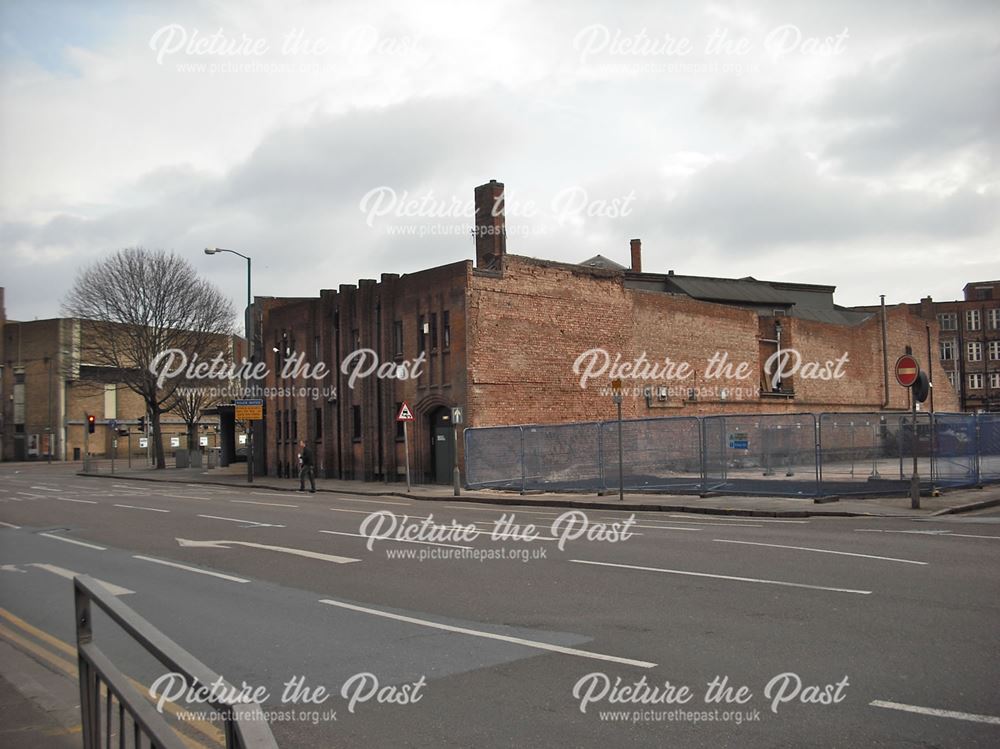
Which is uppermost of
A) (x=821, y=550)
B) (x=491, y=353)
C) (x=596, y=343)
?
(x=596, y=343)

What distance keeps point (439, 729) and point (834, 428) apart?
20.3m

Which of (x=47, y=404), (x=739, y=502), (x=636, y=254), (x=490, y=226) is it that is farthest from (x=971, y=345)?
(x=47, y=404)

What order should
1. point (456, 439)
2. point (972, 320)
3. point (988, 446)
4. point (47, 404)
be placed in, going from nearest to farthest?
point (988, 446) < point (456, 439) < point (47, 404) < point (972, 320)

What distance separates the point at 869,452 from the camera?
2461 centimetres

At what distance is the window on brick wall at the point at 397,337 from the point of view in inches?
1476

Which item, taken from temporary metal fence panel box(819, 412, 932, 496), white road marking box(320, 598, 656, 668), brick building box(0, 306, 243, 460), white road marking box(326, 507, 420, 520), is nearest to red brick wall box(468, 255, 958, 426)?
white road marking box(326, 507, 420, 520)

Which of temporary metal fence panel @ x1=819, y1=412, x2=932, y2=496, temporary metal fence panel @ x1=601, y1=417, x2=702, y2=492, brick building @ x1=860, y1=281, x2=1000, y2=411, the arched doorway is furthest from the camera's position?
brick building @ x1=860, y1=281, x2=1000, y2=411

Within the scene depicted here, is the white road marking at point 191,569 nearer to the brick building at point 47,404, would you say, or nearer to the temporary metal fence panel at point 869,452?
the temporary metal fence panel at point 869,452

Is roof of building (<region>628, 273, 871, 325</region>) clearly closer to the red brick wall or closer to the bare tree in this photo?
the red brick wall

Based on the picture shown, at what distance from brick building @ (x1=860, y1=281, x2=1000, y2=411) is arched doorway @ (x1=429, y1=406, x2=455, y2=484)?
7094 cm

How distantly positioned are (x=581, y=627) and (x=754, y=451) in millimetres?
17196

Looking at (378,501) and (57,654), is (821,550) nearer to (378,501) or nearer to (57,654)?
(57,654)

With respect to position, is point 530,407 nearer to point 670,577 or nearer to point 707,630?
point 670,577

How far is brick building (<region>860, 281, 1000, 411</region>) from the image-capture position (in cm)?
9056
